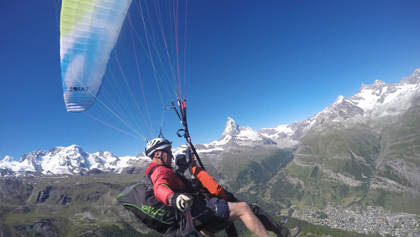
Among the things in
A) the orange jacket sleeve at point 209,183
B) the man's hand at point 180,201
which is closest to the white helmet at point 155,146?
the orange jacket sleeve at point 209,183

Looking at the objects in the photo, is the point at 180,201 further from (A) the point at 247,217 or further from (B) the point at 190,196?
(A) the point at 247,217

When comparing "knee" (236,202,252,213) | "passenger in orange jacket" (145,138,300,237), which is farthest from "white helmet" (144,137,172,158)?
"knee" (236,202,252,213)

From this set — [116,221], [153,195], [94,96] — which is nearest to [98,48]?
[94,96]

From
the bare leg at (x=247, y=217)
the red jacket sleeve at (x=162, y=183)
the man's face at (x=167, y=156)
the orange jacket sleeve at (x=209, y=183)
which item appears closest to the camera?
the red jacket sleeve at (x=162, y=183)

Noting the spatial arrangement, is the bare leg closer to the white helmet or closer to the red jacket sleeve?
the red jacket sleeve

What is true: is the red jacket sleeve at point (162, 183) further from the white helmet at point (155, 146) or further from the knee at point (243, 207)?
the knee at point (243, 207)

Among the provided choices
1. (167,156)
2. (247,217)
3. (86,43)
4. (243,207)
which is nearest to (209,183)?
(243,207)
